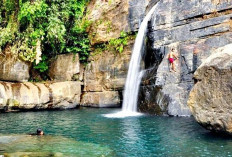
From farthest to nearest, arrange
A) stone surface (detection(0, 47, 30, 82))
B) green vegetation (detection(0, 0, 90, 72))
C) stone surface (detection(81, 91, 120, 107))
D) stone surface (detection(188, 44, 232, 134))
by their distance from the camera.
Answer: stone surface (detection(81, 91, 120, 107))
green vegetation (detection(0, 0, 90, 72))
stone surface (detection(0, 47, 30, 82))
stone surface (detection(188, 44, 232, 134))

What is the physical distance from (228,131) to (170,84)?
672 cm

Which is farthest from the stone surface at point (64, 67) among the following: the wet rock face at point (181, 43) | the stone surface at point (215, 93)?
the stone surface at point (215, 93)

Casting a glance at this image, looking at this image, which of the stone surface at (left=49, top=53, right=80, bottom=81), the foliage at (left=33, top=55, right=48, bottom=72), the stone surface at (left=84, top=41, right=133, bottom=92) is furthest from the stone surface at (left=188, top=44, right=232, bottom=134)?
the foliage at (left=33, top=55, right=48, bottom=72)

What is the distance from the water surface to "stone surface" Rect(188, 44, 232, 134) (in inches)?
25.3

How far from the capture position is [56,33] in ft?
66.5

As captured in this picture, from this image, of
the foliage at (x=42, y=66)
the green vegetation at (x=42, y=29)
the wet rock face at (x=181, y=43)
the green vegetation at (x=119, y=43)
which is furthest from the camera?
the foliage at (x=42, y=66)

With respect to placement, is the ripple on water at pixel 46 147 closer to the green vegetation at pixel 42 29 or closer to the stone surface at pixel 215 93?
the stone surface at pixel 215 93

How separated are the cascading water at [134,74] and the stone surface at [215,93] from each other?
7.88 metres

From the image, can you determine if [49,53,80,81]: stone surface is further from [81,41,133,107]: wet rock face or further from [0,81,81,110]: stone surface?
[81,41,133,107]: wet rock face

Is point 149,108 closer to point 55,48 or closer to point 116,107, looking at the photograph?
point 116,107

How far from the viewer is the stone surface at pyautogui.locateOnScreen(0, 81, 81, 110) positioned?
18.6m

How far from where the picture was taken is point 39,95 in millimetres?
19328

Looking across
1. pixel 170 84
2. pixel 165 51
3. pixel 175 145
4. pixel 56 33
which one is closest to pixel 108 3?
pixel 56 33

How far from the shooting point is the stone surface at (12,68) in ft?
64.4
